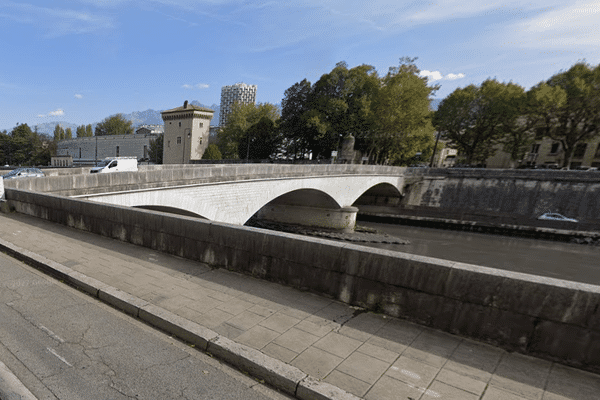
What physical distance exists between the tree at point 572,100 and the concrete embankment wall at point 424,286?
43.2 meters

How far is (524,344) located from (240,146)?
54.9 meters

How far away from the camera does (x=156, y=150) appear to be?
72.1 metres

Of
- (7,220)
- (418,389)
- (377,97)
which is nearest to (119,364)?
(418,389)

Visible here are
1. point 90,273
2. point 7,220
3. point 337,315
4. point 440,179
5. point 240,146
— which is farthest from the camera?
point 240,146

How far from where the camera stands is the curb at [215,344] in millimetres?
2822

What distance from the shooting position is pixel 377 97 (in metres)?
39.8

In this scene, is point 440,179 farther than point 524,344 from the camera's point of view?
Yes

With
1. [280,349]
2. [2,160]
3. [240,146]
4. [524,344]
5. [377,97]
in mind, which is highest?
[377,97]

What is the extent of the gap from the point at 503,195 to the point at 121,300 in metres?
38.6

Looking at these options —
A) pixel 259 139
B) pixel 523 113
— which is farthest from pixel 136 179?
pixel 523 113

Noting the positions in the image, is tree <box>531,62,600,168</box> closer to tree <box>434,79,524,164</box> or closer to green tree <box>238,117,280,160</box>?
tree <box>434,79,524,164</box>

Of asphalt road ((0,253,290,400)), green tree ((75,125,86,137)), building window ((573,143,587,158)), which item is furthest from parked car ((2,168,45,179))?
green tree ((75,125,86,137))

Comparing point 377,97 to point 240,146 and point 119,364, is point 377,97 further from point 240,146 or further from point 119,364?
point 119,364

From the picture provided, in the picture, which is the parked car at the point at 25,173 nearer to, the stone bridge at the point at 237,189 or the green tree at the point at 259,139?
the stone bridge at the point at 237,189
